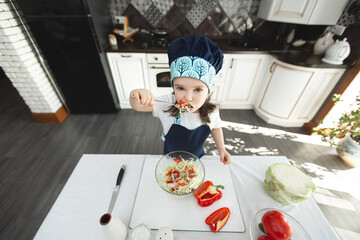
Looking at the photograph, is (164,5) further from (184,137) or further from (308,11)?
(184,137)

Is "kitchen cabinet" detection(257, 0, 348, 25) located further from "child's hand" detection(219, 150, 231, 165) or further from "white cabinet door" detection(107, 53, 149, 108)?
"child's hand" detection(219, 150, 231, 165)

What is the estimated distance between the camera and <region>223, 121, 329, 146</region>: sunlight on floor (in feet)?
7.06

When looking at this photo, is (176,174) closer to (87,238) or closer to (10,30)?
(87,238)

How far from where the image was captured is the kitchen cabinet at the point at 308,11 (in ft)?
5.80

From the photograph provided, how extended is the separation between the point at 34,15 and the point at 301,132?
3.57 meters

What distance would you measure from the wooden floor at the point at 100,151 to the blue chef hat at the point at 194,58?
137 cm

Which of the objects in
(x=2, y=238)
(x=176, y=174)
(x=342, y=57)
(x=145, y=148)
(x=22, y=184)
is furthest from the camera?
(x=145, y=148)

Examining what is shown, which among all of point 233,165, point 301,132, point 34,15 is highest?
point 34,15

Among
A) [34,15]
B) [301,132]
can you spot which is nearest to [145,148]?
[34,15]

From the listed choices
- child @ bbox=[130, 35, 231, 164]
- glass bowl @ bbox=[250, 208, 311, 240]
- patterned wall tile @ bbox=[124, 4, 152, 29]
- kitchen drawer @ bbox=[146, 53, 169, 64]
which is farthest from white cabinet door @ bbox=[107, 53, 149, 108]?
glass bowl @ bbox=[250, 208, 311, 240]

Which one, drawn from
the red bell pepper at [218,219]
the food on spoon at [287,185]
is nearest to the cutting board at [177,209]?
the red bell pepper at [218,219]

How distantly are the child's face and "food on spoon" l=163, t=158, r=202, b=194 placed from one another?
30 cm

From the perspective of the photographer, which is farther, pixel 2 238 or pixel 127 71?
pixel 127 71

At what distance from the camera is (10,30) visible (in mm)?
1626
